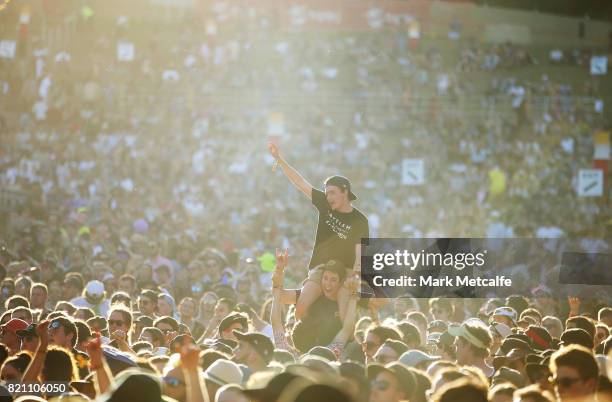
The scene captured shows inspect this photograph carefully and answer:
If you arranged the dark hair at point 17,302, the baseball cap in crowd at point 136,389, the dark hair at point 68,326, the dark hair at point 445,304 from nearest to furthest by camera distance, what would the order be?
the baseball cap in crowd at point 136,389 → the dark hair at point 68,326 → the dark hair at point 17,302 → the dark hair at point 445,304

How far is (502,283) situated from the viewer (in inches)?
407

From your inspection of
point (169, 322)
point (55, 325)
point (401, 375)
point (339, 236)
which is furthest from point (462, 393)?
point (169, 322)

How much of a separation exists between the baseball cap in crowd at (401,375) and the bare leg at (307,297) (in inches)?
112

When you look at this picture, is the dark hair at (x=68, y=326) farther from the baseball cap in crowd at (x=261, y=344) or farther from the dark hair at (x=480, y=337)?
the dark hair at (x=480, y=337)

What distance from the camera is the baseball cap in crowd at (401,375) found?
5.74 m

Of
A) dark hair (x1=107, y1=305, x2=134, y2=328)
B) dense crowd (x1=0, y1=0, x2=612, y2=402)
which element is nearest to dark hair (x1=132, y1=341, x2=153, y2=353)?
dense crowd (x1=0, y1=0, x2=612, y2=402)

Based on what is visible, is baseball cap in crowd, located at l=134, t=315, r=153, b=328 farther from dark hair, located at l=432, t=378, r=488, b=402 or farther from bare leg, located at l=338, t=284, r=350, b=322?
dark hair, located at l=432, t=378, r=488, b=402

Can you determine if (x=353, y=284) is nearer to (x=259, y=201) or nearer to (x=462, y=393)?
(x=462, y=393)

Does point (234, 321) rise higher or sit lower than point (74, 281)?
lower

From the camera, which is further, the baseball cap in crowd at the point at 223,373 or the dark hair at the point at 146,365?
the dark hair at the point at 146,365

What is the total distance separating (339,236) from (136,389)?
479 centimetres

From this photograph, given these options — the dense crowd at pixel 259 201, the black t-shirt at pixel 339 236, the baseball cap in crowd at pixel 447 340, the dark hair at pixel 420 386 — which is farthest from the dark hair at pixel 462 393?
the black t-shirt at pixel 339 236

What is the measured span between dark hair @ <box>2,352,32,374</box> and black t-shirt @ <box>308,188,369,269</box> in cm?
290

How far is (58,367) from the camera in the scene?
6422 mm
